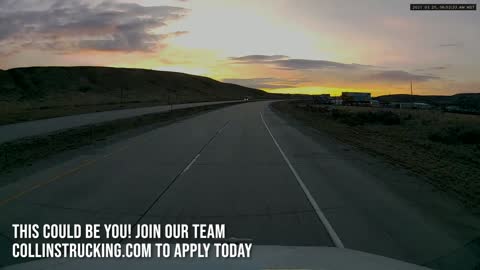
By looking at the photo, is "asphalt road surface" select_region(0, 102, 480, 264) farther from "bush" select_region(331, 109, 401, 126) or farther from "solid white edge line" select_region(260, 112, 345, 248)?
"bush" select_region(331, 109, 401, 126)

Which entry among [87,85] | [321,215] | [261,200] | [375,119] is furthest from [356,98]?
[321,215]

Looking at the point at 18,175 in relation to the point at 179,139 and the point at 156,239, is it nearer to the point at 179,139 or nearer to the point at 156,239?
the point at 156,239

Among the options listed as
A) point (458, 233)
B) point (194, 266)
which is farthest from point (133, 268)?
point (458, 233)

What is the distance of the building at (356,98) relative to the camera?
108562mm

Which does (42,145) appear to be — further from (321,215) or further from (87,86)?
(87,86)

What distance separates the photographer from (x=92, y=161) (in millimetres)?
15641

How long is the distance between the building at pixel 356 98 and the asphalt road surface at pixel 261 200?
313 feet

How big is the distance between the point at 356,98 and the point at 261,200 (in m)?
103

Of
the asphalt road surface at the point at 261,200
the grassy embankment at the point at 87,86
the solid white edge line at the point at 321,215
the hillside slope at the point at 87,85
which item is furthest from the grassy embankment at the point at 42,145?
the hillside slope at the point at 87,85

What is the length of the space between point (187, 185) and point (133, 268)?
6.96 metres

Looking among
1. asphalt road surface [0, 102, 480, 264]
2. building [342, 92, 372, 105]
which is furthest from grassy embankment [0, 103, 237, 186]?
building [342, 92, 372, 105]

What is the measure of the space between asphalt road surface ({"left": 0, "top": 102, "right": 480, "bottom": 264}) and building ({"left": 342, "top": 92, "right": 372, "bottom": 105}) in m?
95.4

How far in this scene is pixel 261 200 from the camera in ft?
31.5

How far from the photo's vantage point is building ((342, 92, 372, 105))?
109m
